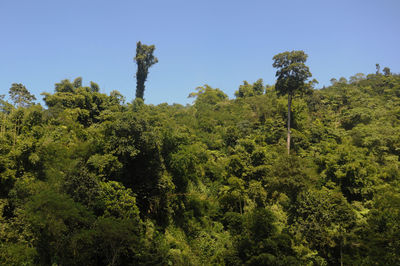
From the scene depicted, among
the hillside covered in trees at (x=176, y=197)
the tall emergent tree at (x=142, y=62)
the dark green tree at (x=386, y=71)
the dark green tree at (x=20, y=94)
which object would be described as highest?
the dark green tree at (x=386, y=71)

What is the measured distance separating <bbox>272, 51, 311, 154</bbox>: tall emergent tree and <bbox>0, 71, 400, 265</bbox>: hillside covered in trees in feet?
13.6

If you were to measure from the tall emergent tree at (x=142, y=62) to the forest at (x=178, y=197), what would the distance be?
11452mm

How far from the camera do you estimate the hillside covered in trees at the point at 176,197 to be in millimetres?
11812

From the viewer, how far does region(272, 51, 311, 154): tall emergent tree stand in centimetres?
2217

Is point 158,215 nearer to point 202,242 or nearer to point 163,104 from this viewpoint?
point 202,242

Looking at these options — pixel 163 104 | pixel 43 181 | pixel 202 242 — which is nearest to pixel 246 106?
pixel 163 104

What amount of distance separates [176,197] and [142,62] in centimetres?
2198

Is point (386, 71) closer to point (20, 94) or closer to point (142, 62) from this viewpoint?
point (142, 62)

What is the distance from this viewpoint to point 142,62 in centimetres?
3419

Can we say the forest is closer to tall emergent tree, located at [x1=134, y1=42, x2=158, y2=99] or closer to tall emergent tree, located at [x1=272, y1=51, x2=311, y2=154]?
tall emergent tree, located at [x1=272, y1=51, x2=311, y2=154]

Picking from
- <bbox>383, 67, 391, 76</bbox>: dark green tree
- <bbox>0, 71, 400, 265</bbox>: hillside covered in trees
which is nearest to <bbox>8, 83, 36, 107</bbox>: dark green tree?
<bbox>0, 71, 400, 265</bbox>: hillside covered in trees

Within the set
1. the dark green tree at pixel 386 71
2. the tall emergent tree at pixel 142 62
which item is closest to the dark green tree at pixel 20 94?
the tall emergent tree at pixel 142 62

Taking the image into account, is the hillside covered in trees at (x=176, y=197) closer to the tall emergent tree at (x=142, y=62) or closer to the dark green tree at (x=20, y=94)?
the dark green tree at (x=20, y=94)

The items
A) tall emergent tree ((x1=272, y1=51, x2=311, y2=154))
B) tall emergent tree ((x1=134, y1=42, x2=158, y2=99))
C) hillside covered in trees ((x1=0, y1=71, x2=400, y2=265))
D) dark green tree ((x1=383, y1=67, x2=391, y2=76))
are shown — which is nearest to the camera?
hillside covered in trees ((x1=0, y1=71, x2=400, y2=265))
